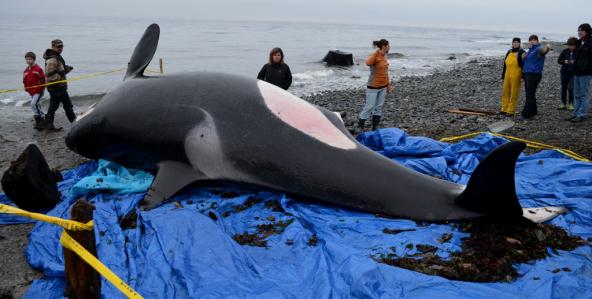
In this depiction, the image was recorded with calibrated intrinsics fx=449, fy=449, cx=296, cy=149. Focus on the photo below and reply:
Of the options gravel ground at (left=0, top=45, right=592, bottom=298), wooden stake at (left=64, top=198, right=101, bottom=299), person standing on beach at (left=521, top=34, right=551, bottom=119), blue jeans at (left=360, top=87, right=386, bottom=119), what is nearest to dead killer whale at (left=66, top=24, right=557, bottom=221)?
gravel ground at (left=0, top=45, right=592, bottom=298)

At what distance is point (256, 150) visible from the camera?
645 centimetres

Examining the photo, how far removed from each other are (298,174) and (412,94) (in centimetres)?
1501

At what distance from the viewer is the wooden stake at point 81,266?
12.3 feet

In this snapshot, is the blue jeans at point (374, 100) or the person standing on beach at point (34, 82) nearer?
the blue jeans at point (374, 100)

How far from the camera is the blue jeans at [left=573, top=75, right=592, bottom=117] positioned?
11625 millimetres

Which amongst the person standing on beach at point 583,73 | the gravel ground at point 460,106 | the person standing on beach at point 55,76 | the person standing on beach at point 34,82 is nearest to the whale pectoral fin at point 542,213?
the gravel ground at point 460,106

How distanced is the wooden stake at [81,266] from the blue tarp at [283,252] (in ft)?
1.71

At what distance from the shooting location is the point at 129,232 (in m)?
5.81

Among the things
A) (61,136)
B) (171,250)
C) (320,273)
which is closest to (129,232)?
(171,250)

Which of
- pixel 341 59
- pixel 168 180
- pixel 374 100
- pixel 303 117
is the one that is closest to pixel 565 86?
pixel 374 100

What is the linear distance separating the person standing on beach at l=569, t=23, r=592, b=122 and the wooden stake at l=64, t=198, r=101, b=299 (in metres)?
12.1

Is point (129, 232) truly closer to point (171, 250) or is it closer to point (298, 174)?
point (171, 250)

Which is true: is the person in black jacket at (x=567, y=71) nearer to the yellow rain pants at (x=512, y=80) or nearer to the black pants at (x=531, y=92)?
the black pants at (x=531, y=92)

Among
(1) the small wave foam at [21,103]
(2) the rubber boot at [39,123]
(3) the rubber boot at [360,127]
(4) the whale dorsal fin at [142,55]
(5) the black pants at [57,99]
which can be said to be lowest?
(1) the small wave foam at [21,103]
